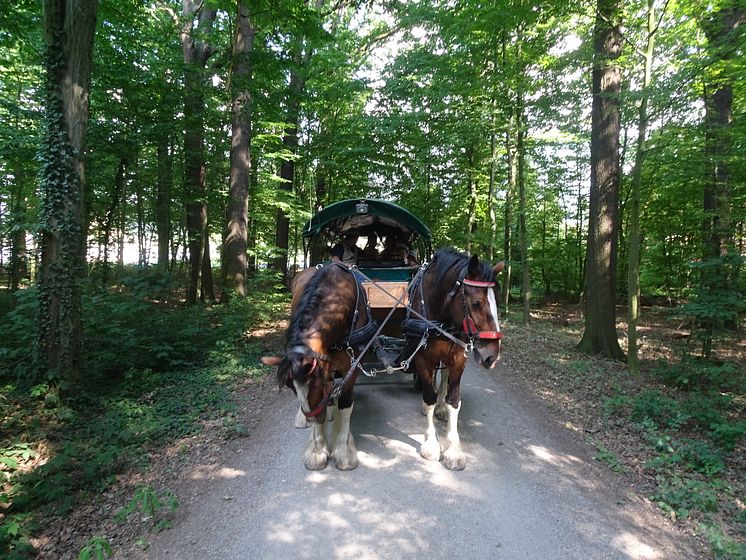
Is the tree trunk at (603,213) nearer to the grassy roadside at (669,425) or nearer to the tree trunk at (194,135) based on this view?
the grassy roadside at (669,425)

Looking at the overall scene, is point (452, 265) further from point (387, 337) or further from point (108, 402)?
point (108, 402)

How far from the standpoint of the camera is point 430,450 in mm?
4016

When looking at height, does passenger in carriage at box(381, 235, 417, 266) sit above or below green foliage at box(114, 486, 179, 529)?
above

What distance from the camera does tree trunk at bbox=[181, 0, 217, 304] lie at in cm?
938

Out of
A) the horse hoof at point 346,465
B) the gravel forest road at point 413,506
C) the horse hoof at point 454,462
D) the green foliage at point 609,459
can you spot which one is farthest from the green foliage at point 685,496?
the horse hoof at point 346,465

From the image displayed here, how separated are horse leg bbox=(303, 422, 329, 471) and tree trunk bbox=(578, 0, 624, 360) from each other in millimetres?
6649

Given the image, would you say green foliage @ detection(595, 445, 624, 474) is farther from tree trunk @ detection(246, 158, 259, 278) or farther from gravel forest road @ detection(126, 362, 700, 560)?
tree trunk @ detection(246, 158, 259, 278)

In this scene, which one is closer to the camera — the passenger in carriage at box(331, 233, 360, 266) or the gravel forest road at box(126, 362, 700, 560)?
the gravel forest road at box(126, 362, 700, 560)

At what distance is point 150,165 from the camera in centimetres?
1030

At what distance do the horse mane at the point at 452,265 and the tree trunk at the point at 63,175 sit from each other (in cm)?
478

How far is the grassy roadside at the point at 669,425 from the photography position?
10.7ft

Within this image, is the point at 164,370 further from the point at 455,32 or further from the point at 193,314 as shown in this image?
the point at 455,32

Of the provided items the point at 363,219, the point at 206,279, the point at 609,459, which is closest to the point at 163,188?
the point at 206,279

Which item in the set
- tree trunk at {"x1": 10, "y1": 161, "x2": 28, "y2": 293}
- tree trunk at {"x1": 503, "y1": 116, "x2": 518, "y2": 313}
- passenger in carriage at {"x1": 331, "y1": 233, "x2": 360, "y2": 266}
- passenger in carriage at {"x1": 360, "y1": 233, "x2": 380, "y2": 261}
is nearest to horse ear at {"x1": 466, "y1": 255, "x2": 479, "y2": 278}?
passenger in carriage at {"x1": 331, "y1": 233, "x2": 360, "y2": 266}
